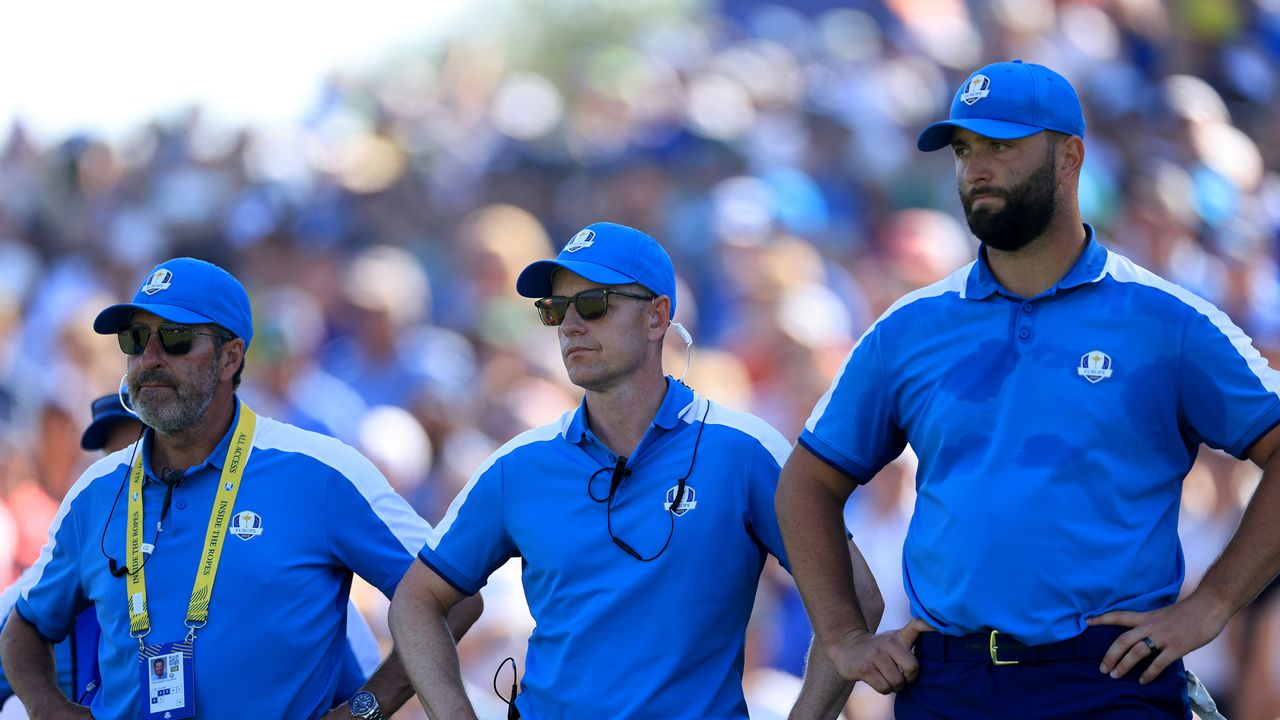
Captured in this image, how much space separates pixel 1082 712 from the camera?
416cm

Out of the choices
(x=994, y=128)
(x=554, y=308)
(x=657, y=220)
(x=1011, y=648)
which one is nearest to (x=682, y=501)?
(x=554, y=308)

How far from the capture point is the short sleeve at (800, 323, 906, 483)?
4.60 metres

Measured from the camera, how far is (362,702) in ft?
17.3

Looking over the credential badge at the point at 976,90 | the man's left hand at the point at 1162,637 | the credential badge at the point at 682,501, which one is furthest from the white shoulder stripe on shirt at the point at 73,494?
the man's left hand at the point at 1162,637

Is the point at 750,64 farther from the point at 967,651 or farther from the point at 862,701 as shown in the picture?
the point at 967,651

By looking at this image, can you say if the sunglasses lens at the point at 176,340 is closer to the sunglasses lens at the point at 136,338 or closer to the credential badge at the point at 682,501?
the sunglasses lens at the point at 136,338

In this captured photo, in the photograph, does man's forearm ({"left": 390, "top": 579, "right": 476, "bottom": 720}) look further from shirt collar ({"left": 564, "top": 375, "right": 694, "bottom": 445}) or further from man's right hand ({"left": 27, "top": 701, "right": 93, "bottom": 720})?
man's right hand ({"left": 27, "top": 701, "right": 93, "bottom": 720})

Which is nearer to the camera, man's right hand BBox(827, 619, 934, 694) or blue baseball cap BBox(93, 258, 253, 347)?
man's right hand BBox(827, 619, 934, 694)

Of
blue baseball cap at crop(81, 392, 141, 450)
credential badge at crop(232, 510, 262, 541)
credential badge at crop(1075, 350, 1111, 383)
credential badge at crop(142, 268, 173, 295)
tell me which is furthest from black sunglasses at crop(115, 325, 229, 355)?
credential badge at crop(1075, 350, 1111, 383)

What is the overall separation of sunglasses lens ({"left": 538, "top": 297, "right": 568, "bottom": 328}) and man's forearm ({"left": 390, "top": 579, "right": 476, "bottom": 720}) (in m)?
0.89

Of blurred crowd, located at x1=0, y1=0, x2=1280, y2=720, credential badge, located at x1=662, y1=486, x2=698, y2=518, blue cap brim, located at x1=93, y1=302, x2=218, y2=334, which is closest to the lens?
credential badge, located at x1=662, y1=486, x2=698, y2=518

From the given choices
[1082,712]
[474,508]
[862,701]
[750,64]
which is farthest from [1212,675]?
[750,64]

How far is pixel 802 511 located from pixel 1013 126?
3.77 ft

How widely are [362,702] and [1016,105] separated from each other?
261 cm
